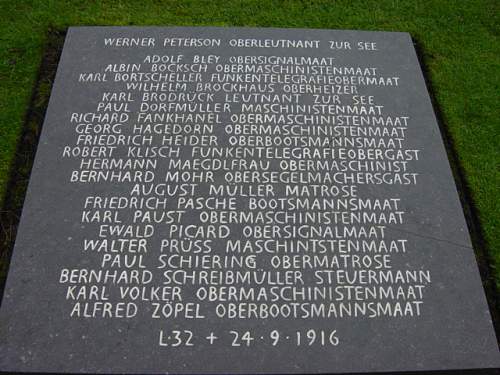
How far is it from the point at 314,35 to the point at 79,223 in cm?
337

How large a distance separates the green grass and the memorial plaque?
1.72ft

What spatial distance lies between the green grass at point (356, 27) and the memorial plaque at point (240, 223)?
52 centimetres

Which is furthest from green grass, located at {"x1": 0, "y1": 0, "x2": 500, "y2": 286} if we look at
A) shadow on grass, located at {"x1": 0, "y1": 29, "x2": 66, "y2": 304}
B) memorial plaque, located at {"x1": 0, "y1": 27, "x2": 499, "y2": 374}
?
memorial plaque, located at {"x1": 0, "y1": 27, "x2": 499, "y2": 374}

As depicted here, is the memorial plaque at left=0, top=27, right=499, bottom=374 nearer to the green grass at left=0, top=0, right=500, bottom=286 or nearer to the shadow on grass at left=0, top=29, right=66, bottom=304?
the shadow on grass at left=0, top=29, right=66, bottom=304

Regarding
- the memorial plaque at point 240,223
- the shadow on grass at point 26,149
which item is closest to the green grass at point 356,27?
the shadow on grass at point 26,149

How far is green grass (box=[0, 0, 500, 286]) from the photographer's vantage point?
568 cm

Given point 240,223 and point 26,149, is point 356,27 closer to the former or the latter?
point 240,223

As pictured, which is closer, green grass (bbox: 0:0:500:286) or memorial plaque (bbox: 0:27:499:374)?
memorial plaque (bbox: 0:27:499:374)

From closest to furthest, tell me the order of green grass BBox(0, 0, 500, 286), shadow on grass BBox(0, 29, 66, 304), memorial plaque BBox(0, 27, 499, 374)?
memorial plaque BBox(0, 27, 499, 374)
shadow on grass BBox(0, 29, 66, 304)
green grass BBox(0, 0, 500, 286)

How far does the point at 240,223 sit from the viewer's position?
14.8 ft

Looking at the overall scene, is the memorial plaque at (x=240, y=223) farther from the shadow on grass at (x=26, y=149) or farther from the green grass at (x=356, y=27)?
the green grass at (x=356, y=27)

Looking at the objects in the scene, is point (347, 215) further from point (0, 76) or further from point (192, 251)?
point (0, 76)

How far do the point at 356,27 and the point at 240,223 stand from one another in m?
3.37

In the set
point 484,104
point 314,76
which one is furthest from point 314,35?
point 484,104
